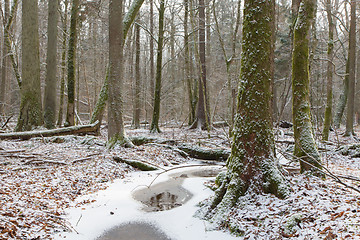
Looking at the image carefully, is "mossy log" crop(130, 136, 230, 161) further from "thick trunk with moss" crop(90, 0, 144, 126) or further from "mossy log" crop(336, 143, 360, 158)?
"mossy log" crop(336, 143, 360, 158)

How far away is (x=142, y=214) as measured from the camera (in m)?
5.25

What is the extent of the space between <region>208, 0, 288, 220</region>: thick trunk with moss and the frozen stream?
0.69 meters

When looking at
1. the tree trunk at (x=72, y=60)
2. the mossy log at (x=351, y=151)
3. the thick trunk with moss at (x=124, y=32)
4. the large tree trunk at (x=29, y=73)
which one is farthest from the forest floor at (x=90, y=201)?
the tree trunk at (x=72, y=60)

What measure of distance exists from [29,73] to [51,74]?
169 cm

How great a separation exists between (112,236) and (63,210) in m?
1.33

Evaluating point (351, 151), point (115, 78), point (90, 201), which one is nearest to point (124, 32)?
point (115, 78)

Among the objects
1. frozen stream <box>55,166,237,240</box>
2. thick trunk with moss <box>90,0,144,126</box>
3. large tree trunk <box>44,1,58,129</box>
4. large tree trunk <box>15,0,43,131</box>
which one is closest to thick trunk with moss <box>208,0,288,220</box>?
frozen stream <box>55,166,237,240</box>

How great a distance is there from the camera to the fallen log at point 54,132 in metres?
10.5

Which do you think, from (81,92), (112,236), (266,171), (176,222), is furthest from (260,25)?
(81,92)

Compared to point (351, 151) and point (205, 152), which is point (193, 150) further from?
point (351, 151)

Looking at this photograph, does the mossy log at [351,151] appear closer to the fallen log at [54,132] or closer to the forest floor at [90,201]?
the forest floor at [90,201]

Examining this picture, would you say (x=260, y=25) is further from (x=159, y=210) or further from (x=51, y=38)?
(x=51, y=38)

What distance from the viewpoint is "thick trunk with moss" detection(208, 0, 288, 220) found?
460 cm

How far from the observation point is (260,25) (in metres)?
4.79
